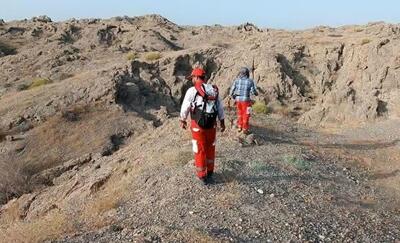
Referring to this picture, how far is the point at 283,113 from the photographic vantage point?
81.9ft

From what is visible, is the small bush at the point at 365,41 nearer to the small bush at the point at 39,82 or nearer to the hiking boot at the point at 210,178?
the small bush at the point at 39,82

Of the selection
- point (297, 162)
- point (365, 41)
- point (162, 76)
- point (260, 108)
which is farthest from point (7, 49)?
point (297, 162)

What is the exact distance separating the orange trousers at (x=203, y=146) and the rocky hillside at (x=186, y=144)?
0.39 m

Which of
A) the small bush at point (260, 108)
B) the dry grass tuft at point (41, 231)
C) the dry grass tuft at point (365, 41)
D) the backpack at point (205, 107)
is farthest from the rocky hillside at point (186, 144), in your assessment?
the backpack at point (205, 107)

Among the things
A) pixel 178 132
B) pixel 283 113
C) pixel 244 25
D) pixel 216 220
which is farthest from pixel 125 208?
pixel 244 25

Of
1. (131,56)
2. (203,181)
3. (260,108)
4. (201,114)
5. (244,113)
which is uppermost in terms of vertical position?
(201,114)

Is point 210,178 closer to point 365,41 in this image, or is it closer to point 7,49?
point 365,41

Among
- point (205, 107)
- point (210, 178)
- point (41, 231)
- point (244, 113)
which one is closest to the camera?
point (41, 231)

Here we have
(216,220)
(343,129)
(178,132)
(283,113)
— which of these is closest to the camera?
(216,220)

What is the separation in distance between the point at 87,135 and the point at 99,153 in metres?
1.58

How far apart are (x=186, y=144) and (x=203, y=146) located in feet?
13.4

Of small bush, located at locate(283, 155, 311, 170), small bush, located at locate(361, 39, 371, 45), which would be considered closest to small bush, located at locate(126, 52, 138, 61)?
small bush, located at locate(361, 39, 371, 45)

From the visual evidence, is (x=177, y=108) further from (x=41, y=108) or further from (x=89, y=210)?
(x=89, y=210)

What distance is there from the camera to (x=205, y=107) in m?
9.92
